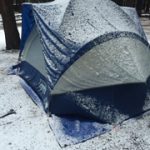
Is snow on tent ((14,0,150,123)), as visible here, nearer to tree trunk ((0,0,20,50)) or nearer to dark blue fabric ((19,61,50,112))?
dark blue fabric ((19,61,50,112))

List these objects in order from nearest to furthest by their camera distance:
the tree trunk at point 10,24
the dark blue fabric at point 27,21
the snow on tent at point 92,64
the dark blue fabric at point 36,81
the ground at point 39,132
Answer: the ground at point 39,132 → the snow on tent at point 92,64 → the dark blue fabric at point 36,81 → the dark blue fabric at point 27,21 → the tree trunk at point 10,24

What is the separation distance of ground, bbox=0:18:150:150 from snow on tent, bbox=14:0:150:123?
196 millimetres

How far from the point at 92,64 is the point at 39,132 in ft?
4.15

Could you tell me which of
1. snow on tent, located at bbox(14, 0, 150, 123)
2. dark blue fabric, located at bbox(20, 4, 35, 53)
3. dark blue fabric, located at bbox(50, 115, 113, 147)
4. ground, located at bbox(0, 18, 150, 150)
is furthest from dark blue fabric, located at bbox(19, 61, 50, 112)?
dark blue fabric, located at bbox(20, 4, 35, 53)

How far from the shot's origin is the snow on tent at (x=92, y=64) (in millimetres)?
5148

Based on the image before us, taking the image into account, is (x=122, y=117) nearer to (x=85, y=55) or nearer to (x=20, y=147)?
(x=85, y=55)

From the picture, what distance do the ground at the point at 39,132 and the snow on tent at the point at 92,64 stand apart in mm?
196

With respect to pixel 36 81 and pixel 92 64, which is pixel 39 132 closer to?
pixel 92 64

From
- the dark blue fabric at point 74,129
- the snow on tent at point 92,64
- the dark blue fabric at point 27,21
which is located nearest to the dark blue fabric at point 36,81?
the snow on tent at point 92,64

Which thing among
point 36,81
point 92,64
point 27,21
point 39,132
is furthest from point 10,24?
point 39,132

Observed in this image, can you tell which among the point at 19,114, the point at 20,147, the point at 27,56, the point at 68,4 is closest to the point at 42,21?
the point at 68,4

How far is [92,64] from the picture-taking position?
526cm

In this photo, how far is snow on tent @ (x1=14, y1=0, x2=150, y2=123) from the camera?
5148 mm

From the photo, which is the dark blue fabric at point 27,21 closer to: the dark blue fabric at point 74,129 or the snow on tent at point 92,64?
the snow on tent at point 92,64
